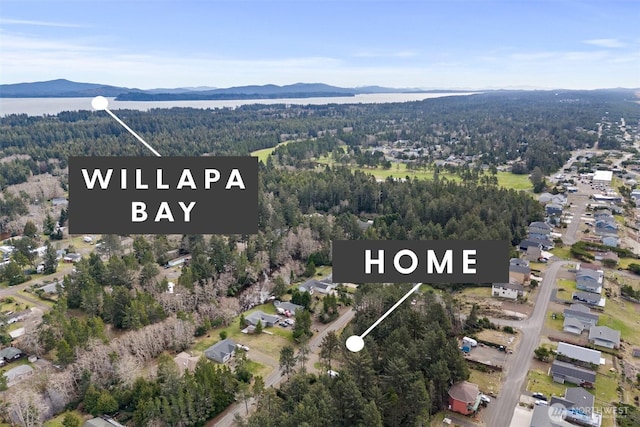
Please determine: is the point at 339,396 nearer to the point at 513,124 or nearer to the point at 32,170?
the point at 32,170

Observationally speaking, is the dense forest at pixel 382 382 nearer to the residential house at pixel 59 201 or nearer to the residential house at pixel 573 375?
the residential house at pixel 573 375

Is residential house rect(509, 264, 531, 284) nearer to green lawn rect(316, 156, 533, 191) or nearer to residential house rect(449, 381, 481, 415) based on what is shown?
residential house rect(449, 381, 481, 415)

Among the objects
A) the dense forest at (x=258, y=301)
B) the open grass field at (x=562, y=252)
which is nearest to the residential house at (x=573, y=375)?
the dense forest at (x=258, y=301)

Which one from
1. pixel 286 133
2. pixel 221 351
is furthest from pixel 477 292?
pixel 286 133

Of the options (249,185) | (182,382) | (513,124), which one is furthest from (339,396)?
(513,124)

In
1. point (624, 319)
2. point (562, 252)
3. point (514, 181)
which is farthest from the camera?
point (514, 181)

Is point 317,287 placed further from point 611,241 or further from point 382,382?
point 611,241
